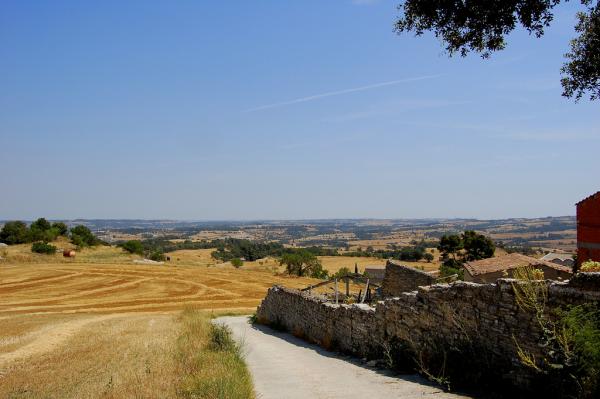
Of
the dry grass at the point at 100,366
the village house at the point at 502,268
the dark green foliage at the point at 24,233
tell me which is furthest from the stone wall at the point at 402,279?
the dark green foliage at the point at 24,233

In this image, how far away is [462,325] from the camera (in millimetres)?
9633

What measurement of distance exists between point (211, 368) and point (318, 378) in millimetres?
2222

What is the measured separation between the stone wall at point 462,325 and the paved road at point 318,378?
0.71 m

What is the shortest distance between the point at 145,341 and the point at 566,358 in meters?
14.8

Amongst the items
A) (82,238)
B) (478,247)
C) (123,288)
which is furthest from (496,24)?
(82,238)

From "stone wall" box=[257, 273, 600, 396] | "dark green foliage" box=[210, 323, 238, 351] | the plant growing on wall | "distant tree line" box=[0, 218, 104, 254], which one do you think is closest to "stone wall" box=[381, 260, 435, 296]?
"stone wall" box=[257, 273, 600, 396]

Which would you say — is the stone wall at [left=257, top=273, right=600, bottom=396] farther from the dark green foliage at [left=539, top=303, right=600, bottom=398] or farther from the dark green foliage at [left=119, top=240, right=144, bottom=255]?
the dark green foliage at [left=119, top=240, right=144, bottom=255]

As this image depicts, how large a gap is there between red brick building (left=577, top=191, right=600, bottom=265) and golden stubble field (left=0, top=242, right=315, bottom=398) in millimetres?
14767

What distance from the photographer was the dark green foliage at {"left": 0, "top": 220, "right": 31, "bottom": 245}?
242 ft

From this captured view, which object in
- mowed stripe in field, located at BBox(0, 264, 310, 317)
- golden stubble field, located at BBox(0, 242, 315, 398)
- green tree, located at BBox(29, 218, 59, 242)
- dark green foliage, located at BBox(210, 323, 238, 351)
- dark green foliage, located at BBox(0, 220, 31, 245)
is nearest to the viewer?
golden stubble field, located at BBox(0, 242, 315, 398)

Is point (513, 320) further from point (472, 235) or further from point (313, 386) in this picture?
point (472, 235)

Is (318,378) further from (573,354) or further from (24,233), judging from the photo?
(24,233)

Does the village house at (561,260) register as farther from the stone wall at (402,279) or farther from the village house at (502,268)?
the stone wall at (402,279)

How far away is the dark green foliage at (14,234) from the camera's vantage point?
73.7 m
